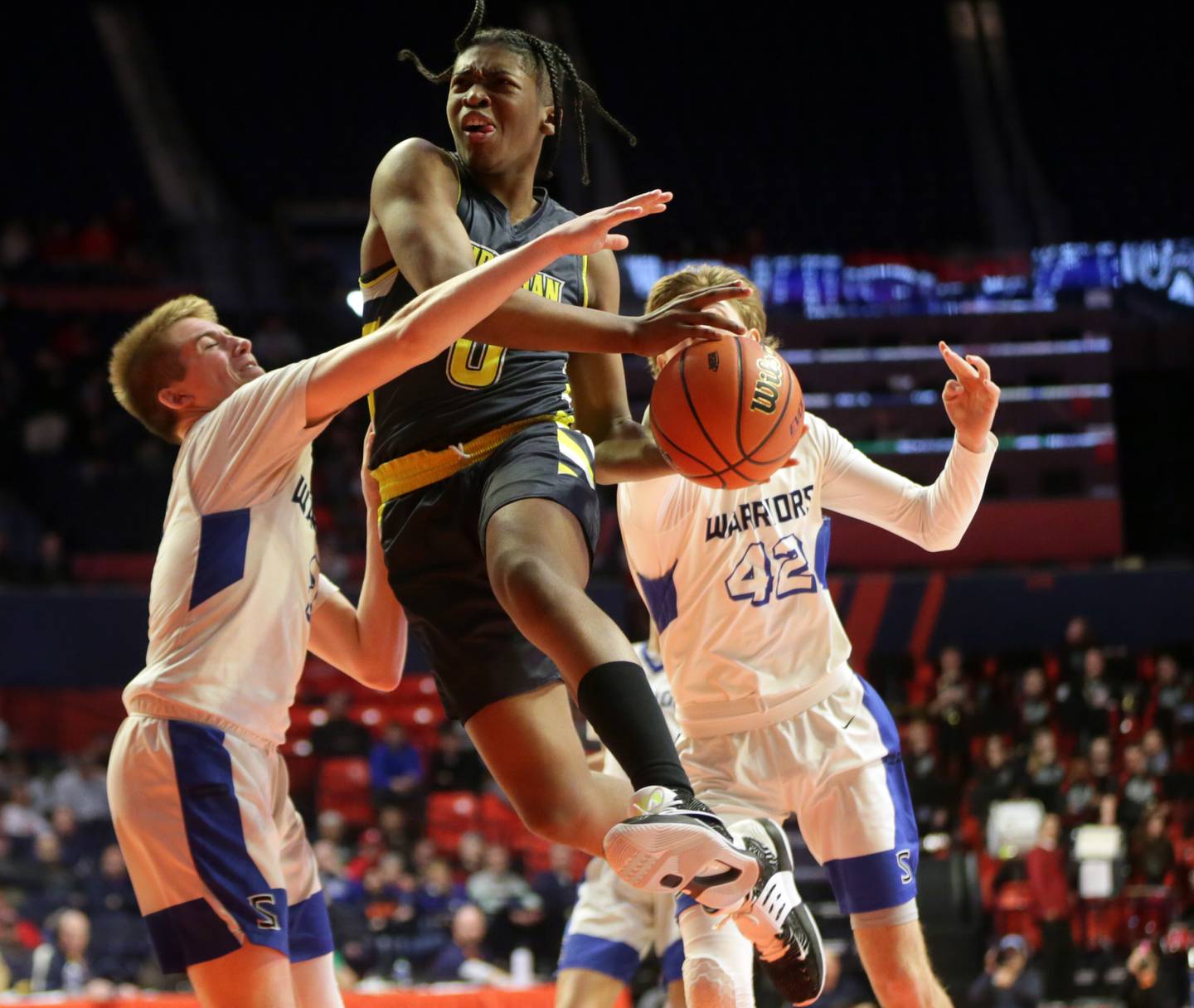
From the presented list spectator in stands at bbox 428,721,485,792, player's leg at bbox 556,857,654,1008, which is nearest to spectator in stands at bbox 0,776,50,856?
spectator in stands at bbox 428,721,485,792

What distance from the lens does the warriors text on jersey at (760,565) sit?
457cm

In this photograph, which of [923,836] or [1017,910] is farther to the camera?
[923,836]

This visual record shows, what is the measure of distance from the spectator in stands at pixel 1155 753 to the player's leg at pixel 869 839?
899cm

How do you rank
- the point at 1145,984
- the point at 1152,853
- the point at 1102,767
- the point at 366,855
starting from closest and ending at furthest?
the point at 1145,984, the point at 1152,853, the point at 1102,767, the point at 366,855

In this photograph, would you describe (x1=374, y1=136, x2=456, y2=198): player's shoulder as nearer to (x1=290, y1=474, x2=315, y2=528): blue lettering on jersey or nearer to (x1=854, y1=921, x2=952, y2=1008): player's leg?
(x1=290, y1=474, x2=315, y2=528): blue lettering on jersey

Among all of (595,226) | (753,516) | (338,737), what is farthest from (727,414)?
(338,737)

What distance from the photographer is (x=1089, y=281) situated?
17.8 m

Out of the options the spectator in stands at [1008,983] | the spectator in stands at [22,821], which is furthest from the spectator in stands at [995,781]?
the spectator in stands at [22,821]

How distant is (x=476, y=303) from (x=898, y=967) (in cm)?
226

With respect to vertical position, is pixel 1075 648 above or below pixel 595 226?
below

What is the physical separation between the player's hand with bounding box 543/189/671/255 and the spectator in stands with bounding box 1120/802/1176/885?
30.1 feet

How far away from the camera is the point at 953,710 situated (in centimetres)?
1426

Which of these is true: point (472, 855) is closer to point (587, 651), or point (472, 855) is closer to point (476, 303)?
point (587, 651)

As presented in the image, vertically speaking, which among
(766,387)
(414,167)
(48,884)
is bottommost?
(48,884)
